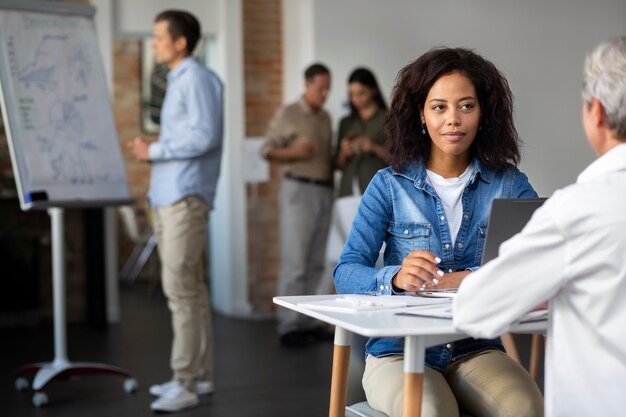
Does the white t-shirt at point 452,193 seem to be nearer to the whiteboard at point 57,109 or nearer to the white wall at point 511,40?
the whiteboard at point 57,109

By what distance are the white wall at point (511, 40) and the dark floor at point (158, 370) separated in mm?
1912

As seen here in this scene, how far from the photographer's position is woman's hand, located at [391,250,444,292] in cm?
204

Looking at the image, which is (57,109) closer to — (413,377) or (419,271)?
(419,271)

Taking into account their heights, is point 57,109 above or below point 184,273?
above

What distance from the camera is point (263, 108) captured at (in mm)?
7219

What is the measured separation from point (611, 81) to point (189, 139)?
272 cm

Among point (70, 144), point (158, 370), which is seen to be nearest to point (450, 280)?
point (70, 144)

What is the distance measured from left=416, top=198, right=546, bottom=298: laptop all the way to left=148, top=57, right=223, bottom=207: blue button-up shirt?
2.37m

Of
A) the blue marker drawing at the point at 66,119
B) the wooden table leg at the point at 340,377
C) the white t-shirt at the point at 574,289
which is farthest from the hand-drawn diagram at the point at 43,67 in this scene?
the white t-shirt at the point at 574,289

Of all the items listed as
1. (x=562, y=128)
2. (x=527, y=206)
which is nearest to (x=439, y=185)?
(x=527, y=206)

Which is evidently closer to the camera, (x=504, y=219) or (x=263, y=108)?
(x=504, y=219)

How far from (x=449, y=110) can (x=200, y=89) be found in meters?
2.06

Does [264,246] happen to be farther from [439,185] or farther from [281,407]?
[439,185]

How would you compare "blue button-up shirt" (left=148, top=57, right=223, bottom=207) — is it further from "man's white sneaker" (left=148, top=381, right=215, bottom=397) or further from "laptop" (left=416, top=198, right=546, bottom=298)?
"laptop" (left=416, top=198, right=546, bottom=298)
